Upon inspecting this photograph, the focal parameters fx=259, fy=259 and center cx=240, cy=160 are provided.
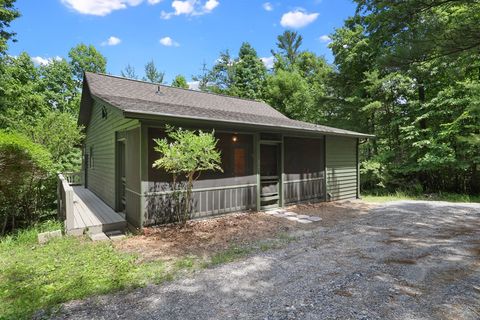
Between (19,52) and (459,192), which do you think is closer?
(459,192)

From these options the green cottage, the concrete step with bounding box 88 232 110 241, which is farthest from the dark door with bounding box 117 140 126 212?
the concrete step with bounding box 88 232 110 241

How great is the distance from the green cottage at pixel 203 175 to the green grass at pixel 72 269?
0.99 metres

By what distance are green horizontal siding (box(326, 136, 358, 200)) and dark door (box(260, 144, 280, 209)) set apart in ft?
8.09

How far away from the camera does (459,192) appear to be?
11.3 m

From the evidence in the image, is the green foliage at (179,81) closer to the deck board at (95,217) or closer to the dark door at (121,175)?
the deck board at (95,217)

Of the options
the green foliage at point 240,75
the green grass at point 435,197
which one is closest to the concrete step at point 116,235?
the green grass at point 435,197

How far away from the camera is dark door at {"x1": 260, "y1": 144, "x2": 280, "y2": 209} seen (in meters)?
7.87

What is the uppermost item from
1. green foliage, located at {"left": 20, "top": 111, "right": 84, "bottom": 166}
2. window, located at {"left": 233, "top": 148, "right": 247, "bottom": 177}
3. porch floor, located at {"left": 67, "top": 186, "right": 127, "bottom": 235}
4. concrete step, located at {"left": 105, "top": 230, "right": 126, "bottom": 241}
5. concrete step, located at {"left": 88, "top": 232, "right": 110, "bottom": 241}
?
green foliage, located at {"left": 20, "top": 111, "right": 84, "bottom": 166}

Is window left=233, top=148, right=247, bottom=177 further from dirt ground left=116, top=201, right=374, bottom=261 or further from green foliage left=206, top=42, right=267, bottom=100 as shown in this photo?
green foliage left=206, top=42, right=267, bottom=100

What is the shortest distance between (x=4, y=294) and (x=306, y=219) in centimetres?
594

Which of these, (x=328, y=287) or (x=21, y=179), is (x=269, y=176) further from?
(x=21, y=179)

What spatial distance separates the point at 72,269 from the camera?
12.3ft

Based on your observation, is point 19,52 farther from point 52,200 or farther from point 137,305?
point 137,305

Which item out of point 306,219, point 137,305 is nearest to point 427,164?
point 306,219
